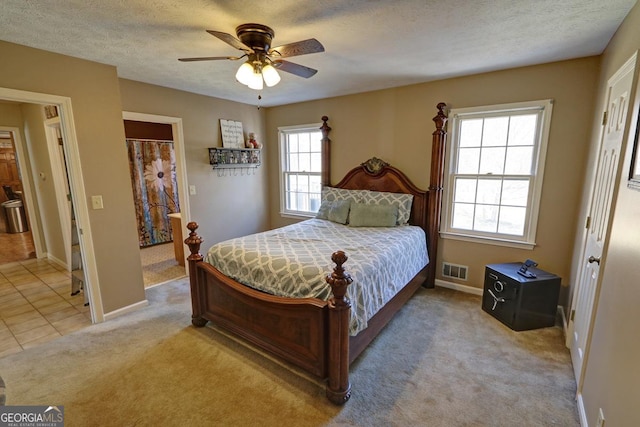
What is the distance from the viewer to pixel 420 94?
3357 mm

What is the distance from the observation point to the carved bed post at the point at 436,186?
3.18 metres

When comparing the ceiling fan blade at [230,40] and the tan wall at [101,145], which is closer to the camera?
the ceiling fan blade at [230,40]

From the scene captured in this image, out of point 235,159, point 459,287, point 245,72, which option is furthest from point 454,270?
point 235,159

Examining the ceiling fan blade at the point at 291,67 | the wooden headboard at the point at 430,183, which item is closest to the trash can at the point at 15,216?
the wooden headboard at the point at 430,183

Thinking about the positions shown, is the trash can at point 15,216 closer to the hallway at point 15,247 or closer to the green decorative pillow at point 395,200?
the hallway at point 15,247

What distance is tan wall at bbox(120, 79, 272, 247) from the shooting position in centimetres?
332

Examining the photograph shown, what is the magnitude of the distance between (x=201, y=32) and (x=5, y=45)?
59.7 inches

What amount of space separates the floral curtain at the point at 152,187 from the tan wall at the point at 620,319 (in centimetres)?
604

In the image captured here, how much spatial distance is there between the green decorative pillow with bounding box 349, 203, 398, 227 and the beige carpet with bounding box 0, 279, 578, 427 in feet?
3.65

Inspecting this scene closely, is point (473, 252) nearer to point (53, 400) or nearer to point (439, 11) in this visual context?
point (439, 11)

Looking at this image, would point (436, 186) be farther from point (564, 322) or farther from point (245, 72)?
point (245, 72)

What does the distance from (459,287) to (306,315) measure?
2312mm

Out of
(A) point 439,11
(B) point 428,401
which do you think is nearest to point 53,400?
(B) point 428,401

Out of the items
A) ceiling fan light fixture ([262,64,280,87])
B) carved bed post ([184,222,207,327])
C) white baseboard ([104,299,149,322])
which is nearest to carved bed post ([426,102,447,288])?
ceiling fan light fixture ([262,64,280,87])
